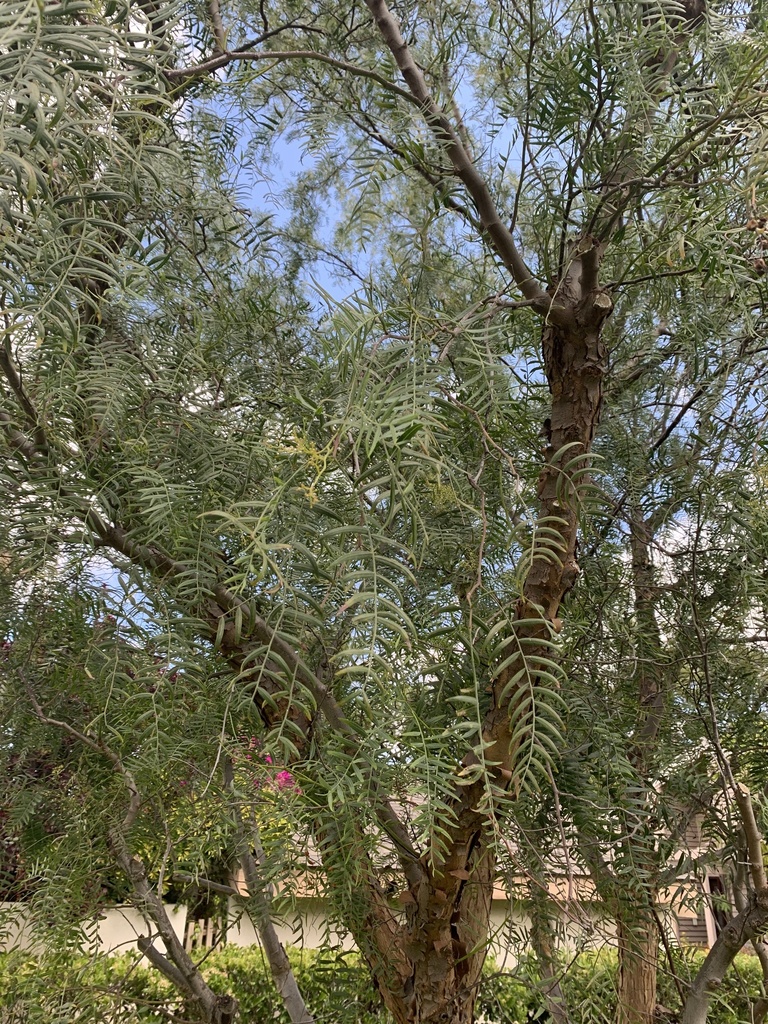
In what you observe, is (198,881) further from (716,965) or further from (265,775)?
(716,965)

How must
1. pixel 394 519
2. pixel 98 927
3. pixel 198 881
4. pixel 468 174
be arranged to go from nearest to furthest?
pixel 394 519, pixel 198 881, pixel 468 174, pixel 98 927

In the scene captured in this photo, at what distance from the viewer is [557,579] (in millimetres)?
777

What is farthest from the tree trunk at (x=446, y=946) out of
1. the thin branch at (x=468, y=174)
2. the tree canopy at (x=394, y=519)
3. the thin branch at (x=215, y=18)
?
the thin branch at (x=215, y=18)

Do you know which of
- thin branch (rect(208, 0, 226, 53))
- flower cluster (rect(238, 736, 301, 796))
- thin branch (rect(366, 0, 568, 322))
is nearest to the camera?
flower cluster (rect(238, 736, 301, 796))

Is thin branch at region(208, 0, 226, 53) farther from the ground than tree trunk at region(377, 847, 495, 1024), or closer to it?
farther from the ground

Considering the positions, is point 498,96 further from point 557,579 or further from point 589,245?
point 557,579

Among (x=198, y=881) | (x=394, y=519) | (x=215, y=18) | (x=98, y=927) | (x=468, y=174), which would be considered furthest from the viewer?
(x=215, y=18)

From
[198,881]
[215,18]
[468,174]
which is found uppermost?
[215,18]

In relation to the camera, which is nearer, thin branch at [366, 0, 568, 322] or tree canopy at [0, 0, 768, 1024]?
tree canopy at [0, 0, 768, 1024]

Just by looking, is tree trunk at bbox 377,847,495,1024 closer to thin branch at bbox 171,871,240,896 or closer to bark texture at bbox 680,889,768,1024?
thin branch at bbox 171,871,240,896

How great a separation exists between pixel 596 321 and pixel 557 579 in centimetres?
31

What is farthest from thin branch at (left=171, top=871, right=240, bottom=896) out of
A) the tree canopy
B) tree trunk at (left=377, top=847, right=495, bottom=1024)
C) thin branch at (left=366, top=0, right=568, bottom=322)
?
thin branch at (left=366, top=0, right=568, bottom=322)

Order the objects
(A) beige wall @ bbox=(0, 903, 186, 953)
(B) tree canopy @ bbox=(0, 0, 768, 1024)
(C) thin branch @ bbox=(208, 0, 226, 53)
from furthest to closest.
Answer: (C) thin branch @ bbox=(208, 0, 226, 53)
(A) beige wall @ bbox=(0, 903, 186, 953)
(B) tree canopy @ bbox=(0, 0, 768, 1024)

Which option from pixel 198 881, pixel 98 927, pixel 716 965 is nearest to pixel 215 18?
pixel 198 881
